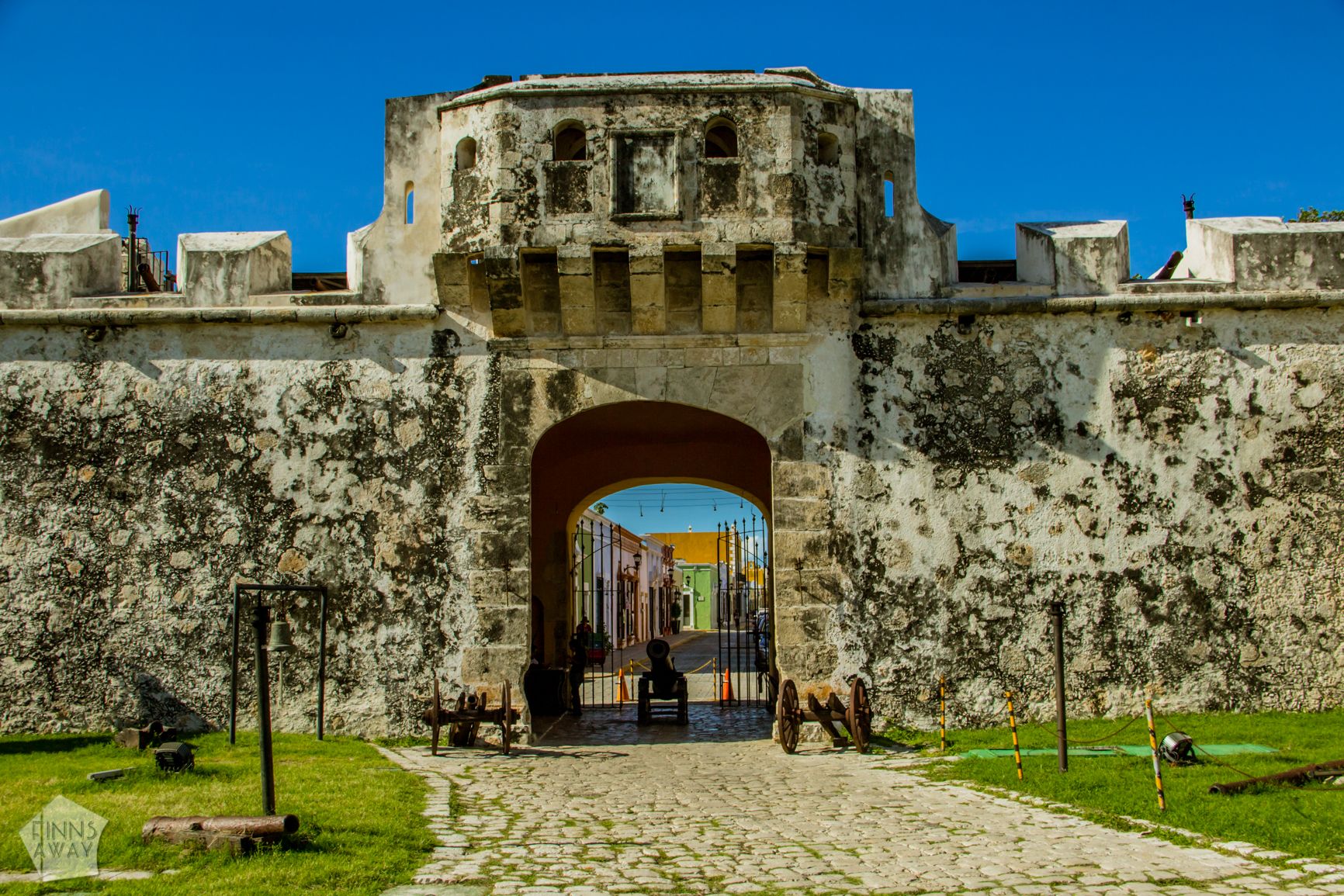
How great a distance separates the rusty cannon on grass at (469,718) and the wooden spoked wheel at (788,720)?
2.29 metres

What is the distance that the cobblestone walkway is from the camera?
Answer: 16.7 feet

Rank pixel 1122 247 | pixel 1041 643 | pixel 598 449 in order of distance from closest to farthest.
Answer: pixel 1041 643, pixel 1122 247, pixel 598 449

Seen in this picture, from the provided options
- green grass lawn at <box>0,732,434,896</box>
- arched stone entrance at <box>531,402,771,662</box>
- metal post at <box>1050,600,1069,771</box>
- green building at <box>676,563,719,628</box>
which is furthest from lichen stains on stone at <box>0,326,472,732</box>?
green building at <box>676,563,719,628</box>

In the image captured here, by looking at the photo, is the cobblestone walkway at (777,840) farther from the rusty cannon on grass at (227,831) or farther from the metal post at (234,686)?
the metal post at (234,686)

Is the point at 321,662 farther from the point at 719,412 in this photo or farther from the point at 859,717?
the point at 859,717

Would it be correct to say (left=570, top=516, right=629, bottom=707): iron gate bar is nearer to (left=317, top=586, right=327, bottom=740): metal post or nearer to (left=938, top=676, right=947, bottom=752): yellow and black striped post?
(left=317, top=586, right=327, bottom=740): metal post

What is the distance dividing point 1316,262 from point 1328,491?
6.94ft

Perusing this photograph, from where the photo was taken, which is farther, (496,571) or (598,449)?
(598,449)

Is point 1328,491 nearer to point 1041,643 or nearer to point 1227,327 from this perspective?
point 1227,327

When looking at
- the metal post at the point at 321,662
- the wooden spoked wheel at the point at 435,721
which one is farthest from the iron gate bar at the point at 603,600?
the wooden spoked wheel at the point at 435,721

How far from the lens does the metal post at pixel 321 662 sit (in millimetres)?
9906

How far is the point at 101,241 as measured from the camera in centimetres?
1127

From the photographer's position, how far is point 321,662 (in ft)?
32.7

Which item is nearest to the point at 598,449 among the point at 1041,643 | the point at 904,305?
the point at 904,305
